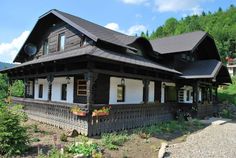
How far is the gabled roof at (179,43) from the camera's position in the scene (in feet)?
63.6

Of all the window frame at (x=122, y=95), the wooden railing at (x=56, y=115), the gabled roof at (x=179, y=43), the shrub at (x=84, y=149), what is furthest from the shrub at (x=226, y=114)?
the shrub at (x=84, y=149)

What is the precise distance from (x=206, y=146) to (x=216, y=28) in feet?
260

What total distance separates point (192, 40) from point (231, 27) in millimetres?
71167

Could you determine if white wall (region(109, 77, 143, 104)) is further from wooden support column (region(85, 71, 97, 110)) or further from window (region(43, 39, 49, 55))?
window (region(43, 39, 49, 55))

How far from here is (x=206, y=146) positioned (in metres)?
10.5

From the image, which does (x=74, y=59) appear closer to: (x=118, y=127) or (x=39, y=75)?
(x=118, y=127)

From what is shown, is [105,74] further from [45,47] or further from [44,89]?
[44,89]

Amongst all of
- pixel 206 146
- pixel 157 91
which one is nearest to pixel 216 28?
pixel 157 91

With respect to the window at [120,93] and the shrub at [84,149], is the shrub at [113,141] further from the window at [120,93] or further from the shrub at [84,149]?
the window at [120,93]

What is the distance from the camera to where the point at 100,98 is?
48.9ft

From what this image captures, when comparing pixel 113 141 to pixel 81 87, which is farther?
pixel 81 87

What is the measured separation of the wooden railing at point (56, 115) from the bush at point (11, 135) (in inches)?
132

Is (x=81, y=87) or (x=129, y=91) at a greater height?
(x=81, y=87)

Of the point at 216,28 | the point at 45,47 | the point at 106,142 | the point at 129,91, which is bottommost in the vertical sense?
the point at 106,142
